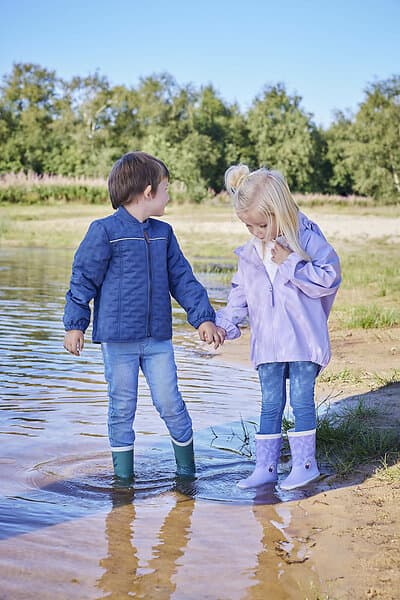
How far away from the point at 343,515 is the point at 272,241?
4.18 ft

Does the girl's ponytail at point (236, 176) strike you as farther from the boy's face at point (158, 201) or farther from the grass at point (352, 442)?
the grass at point (352, 442)

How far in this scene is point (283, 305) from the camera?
3855 mm

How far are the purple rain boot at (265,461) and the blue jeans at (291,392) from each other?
0.16 ft

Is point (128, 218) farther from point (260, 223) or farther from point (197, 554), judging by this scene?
point (197, 554)

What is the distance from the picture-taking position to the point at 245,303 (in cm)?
407

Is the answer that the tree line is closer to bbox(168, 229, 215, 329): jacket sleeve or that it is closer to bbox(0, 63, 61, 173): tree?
bbox(0, 63, 61, 173): tree

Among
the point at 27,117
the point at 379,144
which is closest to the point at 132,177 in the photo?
the point at 379,144

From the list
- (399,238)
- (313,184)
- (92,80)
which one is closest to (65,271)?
(399,238)

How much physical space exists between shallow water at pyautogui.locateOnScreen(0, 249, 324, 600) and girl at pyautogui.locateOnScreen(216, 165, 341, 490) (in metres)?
0.23

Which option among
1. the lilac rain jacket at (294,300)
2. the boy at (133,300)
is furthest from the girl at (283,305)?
the boy at (133,300)

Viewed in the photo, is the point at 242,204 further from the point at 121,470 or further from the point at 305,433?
the point at 121,470

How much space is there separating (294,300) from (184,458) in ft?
2.95

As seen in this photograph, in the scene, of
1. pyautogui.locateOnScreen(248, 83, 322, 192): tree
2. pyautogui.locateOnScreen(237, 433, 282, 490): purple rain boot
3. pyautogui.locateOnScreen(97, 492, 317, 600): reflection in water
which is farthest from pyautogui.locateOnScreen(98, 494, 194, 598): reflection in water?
pyautogui.locateOnScreen(248, 83, 322, 192): tree

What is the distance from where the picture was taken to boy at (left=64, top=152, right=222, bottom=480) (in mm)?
3791
